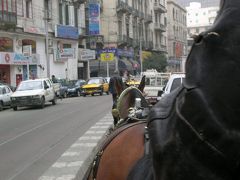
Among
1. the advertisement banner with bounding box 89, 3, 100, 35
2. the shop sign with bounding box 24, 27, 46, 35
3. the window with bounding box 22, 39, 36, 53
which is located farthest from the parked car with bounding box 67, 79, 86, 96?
the advertisement banner with bounding box 89, 3, 100, 35

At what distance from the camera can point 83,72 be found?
60.3 meters

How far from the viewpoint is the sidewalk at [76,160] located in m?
8.67

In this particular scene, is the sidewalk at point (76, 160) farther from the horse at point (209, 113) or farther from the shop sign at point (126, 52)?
the shop sign at point (126, 52)

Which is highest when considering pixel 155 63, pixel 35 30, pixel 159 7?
pixel 159 7

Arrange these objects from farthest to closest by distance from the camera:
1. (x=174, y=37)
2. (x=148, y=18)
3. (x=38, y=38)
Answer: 1. (x=174, y=37)
2. (x=148, y=18)
3. (x=38, y=38)

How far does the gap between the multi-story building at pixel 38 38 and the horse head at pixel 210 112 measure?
3875cm

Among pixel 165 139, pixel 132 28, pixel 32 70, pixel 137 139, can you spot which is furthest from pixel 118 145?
pixel 132 28

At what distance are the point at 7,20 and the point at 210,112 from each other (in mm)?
39884

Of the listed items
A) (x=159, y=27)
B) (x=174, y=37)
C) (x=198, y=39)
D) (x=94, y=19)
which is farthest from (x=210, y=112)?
(x=174, y=37)

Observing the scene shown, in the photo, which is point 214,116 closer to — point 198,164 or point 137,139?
point 198,164

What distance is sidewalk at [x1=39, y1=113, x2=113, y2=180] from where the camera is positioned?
867 cm

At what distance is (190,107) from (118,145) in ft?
4.88

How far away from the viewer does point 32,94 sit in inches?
1123

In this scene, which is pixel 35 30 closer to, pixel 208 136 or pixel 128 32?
pixel 128 32
